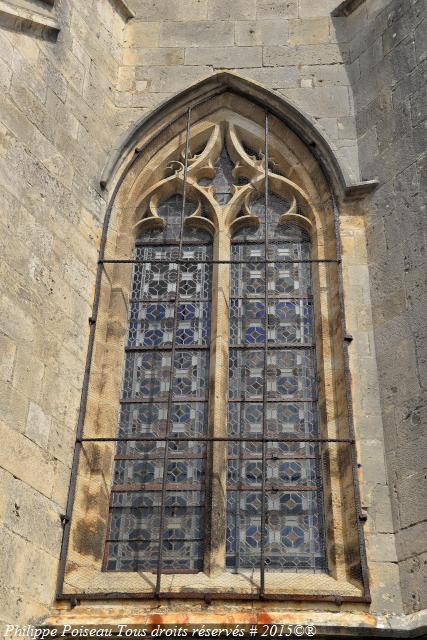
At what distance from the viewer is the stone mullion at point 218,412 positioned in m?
5.31

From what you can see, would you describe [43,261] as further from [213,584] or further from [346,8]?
[346,8]

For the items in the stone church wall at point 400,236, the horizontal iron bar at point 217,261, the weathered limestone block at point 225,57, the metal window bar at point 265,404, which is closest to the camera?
the metal window bar at point 265,404

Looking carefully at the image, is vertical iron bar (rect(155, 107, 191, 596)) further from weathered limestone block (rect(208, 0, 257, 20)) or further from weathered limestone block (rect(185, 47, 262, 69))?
weathered limestone block (rect(208, 0, 257, 20))

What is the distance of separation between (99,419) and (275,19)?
3928 millimetres

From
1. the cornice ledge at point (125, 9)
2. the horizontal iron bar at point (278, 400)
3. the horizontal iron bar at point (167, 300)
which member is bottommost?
the horizontal iron bar at point (278, 400)

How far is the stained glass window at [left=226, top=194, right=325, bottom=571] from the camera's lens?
5.40 metres

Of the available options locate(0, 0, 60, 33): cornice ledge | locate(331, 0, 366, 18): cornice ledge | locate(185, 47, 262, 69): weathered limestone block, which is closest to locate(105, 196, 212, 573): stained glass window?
locate(185, 47, 262, 69): weathered limestone block

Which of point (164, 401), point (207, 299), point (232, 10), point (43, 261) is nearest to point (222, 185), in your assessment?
point (207, 299)

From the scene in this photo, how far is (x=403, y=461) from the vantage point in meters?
5.29

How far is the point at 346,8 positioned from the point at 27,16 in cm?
278

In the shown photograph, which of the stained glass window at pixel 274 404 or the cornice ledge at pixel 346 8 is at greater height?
the cornice ledge at pixel 346 8

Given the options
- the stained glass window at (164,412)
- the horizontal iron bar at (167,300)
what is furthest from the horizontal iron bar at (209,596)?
the horizontal iron bar at (167,300)

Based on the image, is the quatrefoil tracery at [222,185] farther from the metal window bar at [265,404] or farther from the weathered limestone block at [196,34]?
the weathered limestone block at [196,34]

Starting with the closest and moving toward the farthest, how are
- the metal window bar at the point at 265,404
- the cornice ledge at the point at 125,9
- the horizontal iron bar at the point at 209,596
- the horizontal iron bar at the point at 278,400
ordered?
1. the horizontal iron bar at the point at 209,596
2. the metal window bar at the point at 265,404
3. the horizontal iron bar at the point at 278,400
4. the cornice ledge at the point at 125,9
